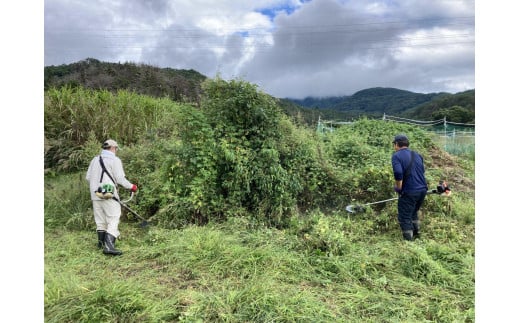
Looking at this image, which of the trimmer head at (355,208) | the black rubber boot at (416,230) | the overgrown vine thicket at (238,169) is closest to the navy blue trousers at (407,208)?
the black rubber boot at (416,230)

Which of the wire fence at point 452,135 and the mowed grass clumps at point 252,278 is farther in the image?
the wire fence at point 452,135

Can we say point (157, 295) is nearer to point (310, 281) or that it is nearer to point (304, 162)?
point (310, 281)

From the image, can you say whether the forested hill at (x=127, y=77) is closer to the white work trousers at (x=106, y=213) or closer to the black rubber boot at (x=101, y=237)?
the white work trousers at (x=106, y=213)

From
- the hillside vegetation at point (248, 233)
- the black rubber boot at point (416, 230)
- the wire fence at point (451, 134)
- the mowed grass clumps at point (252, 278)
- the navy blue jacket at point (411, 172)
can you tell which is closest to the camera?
the mowed grass clumps at point (252, 278)

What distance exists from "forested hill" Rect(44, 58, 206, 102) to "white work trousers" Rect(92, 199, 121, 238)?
17652mm

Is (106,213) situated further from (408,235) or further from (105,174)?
(408,235)

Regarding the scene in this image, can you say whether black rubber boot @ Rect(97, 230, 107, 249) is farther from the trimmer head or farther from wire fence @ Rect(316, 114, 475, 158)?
wire fence @ Rect(316, 114, 475, 158)

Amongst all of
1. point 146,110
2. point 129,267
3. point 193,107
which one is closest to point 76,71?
point 146,110

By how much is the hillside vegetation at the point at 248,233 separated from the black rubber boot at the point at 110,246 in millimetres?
101

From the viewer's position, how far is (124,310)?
265cm

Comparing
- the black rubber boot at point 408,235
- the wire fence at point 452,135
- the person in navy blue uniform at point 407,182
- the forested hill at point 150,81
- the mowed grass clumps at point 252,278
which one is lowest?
the mowed grass clumps at point 252,278

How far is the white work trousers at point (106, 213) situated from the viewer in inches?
166

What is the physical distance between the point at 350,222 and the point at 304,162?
1.34 meters

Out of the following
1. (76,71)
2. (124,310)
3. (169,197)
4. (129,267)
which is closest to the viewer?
(124,310)
